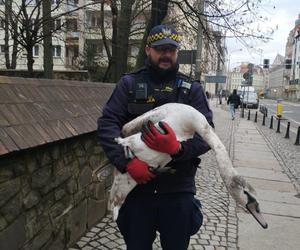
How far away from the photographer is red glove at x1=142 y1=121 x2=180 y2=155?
2277mm

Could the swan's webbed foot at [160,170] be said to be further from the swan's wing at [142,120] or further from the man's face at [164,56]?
the man's face at [164,56]

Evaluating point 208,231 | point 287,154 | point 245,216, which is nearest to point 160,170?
point 208,231

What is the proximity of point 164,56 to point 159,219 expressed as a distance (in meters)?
1.05

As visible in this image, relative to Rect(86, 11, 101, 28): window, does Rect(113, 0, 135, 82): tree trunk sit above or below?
below

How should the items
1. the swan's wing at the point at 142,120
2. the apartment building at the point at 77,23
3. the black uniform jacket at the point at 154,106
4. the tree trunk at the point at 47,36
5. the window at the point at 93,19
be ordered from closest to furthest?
the swan's wing at the point at 142,120 → the black uniform jacket at the point at 154,106 → the tree trunk at the point at 47,36 → the apartment building at the point at 77,23 → the window at the point at 93,19

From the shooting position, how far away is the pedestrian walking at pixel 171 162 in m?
2.56

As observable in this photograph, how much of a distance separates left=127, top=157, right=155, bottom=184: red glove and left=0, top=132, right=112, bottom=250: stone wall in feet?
1.58

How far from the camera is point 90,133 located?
15.0ft

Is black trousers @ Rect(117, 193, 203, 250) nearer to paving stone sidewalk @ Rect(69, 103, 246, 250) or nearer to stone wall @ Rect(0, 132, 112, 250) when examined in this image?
stone wall @ Rect(0, 132, 112, 250)

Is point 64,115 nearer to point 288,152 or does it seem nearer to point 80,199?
point 80,199

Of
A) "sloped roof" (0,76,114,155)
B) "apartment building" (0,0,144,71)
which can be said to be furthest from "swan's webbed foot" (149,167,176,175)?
"apartment building" (0,0,144,71)

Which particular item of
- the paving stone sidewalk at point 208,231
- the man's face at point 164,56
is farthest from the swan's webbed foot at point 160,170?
the paving stone sidewalk at point 208,231

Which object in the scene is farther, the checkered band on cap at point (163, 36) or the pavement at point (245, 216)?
A: the pavement at point (245, 216)

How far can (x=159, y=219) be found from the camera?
104 inches
